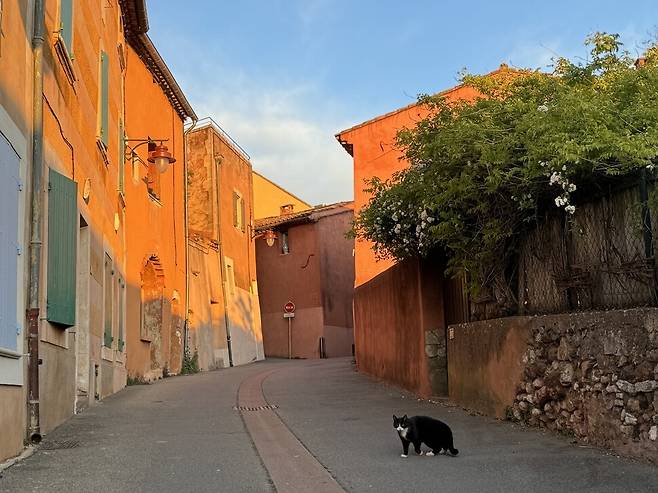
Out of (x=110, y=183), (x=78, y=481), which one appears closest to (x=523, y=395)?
(x=78, y=481)

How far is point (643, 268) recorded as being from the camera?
6.93 metres

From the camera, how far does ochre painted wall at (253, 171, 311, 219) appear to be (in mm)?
39250

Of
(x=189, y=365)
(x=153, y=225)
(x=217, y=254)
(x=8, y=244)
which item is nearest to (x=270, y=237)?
(x=217, y=254)

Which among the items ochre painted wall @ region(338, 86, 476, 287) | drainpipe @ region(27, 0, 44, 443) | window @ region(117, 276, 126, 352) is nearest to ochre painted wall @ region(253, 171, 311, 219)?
ochre painted wall @ region(338, 86, 476, 287)

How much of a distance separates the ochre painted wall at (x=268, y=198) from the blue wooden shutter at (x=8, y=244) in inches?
1250

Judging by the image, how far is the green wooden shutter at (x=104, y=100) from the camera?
1312cm

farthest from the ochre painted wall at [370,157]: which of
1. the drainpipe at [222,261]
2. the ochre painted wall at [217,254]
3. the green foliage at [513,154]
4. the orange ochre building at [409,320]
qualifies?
the green foliage at [513,154]

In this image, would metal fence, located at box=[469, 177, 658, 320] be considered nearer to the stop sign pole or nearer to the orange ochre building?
the orange ochre building

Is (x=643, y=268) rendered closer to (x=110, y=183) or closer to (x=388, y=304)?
(x=388, y=304)

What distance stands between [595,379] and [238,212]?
83.9 ft

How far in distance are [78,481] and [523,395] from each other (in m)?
5.00

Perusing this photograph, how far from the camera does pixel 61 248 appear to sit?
8.71 meters

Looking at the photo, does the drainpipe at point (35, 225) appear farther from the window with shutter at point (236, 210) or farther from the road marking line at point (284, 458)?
the window with shutter at point (236, 210)

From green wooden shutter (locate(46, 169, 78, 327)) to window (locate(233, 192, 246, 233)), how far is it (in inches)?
861
